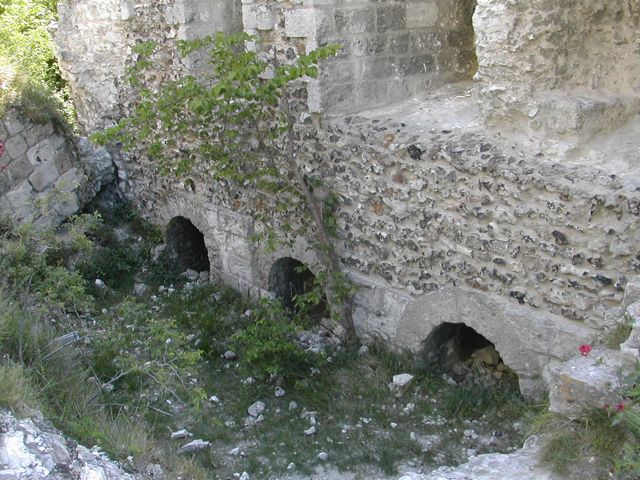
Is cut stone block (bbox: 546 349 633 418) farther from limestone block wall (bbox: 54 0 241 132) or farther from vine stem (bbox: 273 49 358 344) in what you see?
limestone block wall (bbox: 54 0 241 132)

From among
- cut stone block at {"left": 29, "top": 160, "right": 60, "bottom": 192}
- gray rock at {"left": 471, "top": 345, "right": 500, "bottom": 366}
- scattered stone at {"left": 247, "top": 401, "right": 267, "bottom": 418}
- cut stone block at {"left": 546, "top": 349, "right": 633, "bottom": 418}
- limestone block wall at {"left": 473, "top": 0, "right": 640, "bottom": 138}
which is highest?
limestone block wall at {"left": 473, "top": 0, "right": 640, "bottom": 138}

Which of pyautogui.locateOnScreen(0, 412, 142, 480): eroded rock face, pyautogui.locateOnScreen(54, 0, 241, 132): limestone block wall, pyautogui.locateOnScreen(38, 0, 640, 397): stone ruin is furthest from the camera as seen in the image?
pyautogui.locateOnScreen(54, 0, 241, 132): limestone block wall

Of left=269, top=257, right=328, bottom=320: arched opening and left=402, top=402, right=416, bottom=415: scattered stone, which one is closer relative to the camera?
left=402, top=402, right=416, bottom=415: scattered stone

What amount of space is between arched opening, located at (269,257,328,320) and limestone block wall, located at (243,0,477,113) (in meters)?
1.63

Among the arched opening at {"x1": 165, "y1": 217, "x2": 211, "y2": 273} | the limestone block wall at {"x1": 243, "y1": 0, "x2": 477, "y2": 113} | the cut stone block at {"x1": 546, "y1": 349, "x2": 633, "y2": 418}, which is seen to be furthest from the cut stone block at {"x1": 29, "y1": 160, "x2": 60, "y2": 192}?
the cut stone block at {"x1": 546, "y1": 349, "x2": 633, "y2": 418}

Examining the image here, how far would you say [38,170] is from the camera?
23.2 feet

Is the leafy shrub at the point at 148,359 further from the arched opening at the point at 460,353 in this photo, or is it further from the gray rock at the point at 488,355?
the gray rock at the point at 488,355

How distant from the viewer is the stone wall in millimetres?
6789

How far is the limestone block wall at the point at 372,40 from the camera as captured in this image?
17.3 feet

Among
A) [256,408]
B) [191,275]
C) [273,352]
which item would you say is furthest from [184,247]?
[256,408]

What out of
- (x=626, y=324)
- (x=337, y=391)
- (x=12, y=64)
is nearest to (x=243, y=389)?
(x=337, y=391)

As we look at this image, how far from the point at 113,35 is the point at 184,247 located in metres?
2.31

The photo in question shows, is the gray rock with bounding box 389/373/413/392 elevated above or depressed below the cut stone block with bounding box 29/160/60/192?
below

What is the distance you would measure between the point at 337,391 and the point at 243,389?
0.67 meters
